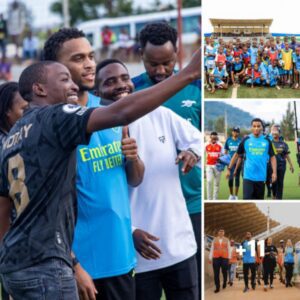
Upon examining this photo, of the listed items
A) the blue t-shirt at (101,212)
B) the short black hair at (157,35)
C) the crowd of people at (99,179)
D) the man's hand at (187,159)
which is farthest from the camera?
the short black hair at (157,35)

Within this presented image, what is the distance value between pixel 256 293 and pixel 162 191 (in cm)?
77

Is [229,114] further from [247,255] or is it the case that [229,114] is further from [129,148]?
[247,255]

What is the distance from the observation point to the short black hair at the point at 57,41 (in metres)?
4.59

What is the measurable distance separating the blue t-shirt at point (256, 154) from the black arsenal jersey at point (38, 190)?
2.48ft

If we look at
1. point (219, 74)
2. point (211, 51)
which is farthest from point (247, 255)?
point (211, 51)

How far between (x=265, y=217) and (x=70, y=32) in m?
1.41

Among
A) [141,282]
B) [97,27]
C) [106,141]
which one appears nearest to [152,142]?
[106,141]

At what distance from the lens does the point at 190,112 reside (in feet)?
16.7

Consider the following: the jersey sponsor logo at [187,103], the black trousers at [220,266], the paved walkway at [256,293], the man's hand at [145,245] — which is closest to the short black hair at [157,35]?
the jersey sponsor logo at [187,103]

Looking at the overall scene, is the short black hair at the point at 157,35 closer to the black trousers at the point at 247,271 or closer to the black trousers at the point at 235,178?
the black trousers at the point at 235,178

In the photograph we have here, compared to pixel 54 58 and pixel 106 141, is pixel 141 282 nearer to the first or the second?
pixel 106 141

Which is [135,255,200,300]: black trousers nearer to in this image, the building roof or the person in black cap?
Answer: the person in black cap

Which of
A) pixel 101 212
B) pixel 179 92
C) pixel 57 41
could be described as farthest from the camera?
pixel 179 92

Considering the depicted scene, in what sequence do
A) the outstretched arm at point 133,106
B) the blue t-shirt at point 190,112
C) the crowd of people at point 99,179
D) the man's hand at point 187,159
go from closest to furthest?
the outstretched arm at point 133,106
the crowd of people at point 99,179
the man's hand at point 187,159
the blue t-shirt at point 190,112
